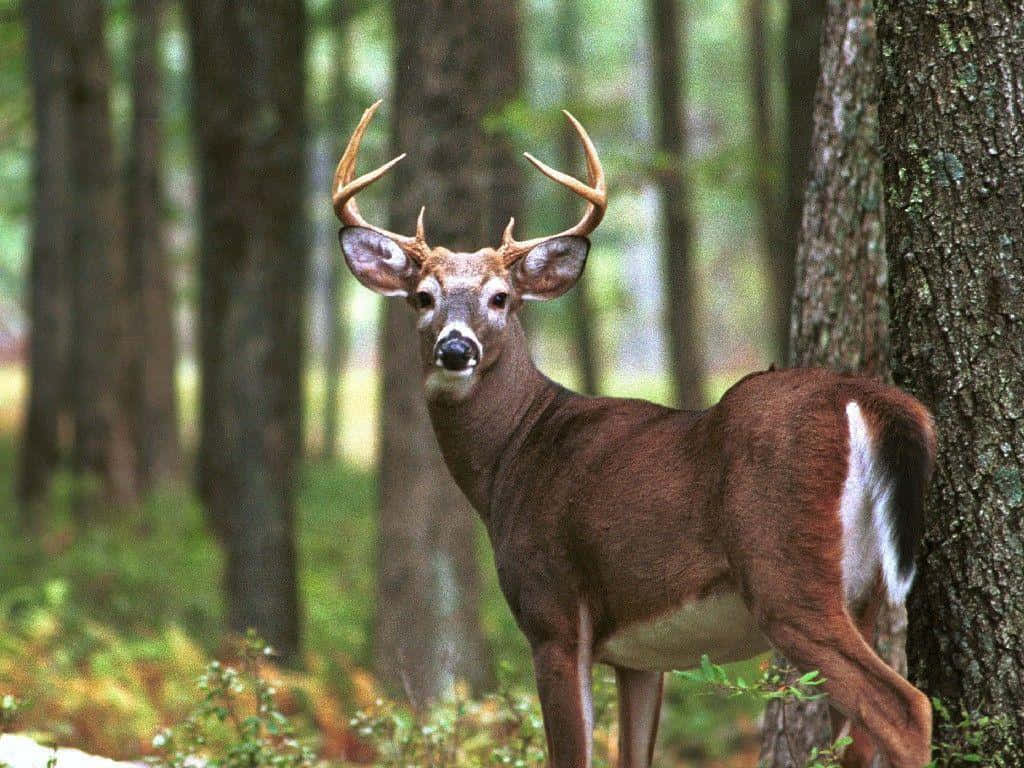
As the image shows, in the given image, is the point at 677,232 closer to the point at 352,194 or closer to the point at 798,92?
the point at 798,92

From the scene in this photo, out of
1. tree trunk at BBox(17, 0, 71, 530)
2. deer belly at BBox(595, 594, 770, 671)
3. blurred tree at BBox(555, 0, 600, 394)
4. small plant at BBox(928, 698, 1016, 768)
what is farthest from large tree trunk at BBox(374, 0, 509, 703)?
blurred tree at BBox(555, 0, 600, 394)

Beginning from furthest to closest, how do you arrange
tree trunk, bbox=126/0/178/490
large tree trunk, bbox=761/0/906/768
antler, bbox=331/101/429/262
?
tree trunk, bbox=126/0/178/490
large tree trunk, bbox=761/0/906/768
antler, bbox=331/101/429/262

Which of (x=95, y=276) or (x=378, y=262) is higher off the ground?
(x=378, y=262)

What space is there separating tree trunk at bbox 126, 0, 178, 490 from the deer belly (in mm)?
14661

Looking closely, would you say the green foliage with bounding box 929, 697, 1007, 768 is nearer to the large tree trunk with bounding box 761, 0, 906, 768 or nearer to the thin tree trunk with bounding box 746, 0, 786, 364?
the large tree trunk with bounding box 761, 0, 906, 768

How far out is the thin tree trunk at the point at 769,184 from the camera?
11103 mm

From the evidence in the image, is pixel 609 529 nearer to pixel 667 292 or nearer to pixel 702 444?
pixel 702 444

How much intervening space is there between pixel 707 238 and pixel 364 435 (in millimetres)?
11275

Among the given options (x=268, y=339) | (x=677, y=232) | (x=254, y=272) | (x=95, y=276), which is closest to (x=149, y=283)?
(x=95, y=276)

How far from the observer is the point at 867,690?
414 cm

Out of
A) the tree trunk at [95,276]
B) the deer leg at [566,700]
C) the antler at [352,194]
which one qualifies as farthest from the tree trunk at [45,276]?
the deer leg at [566,700]

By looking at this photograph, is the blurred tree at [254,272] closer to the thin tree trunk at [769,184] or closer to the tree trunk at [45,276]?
the thin tree trunk at [769,184]

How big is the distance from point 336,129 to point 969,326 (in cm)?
1850

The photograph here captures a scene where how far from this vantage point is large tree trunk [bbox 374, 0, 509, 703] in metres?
9.38
